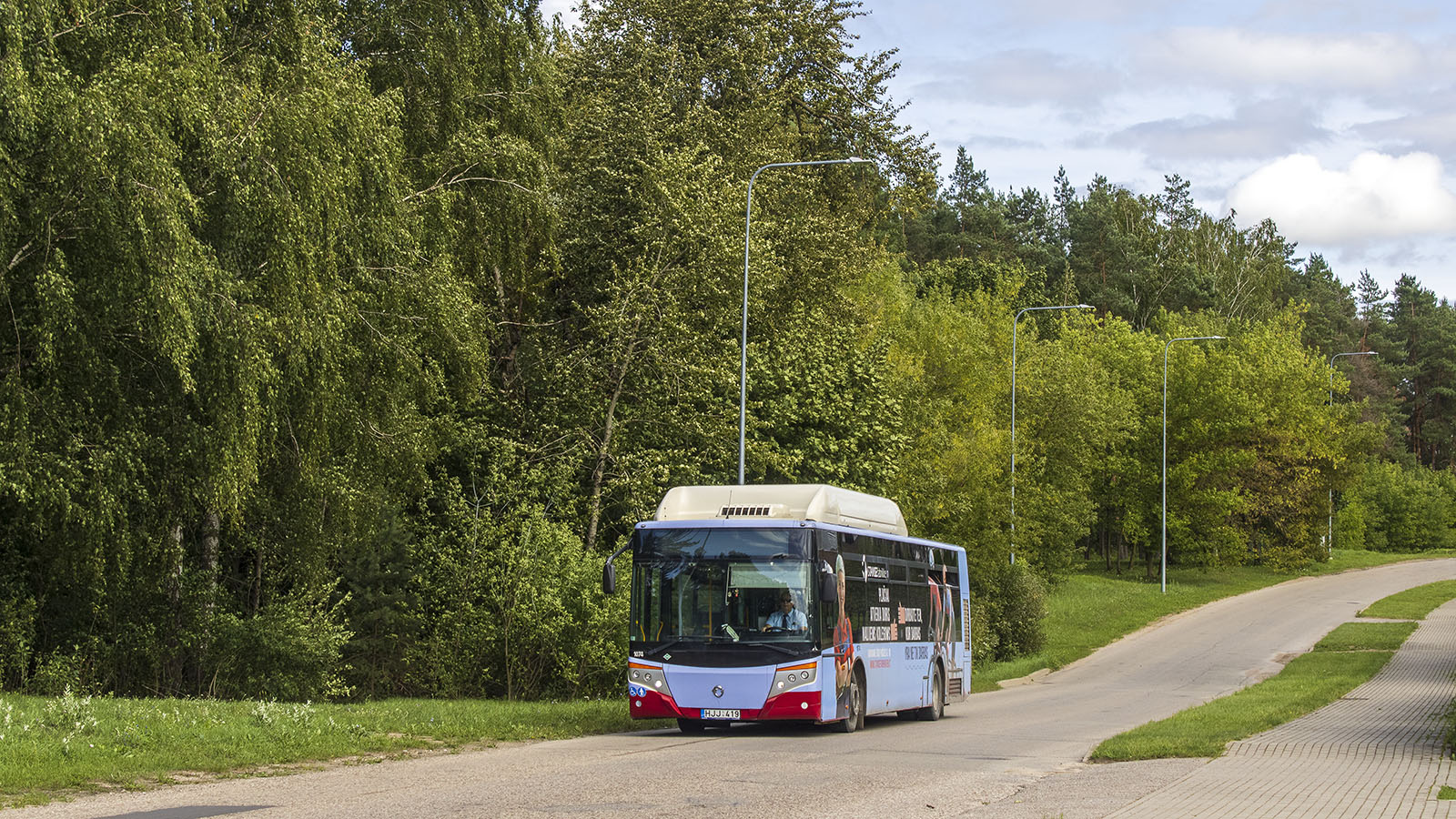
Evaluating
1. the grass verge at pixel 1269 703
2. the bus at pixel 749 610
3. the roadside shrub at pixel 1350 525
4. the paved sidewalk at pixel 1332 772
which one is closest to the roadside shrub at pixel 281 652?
the bus at pixel 749 610

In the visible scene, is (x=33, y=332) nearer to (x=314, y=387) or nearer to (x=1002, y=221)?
(x=314, y=387)

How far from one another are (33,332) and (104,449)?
1811mm

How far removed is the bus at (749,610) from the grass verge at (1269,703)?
3611mm

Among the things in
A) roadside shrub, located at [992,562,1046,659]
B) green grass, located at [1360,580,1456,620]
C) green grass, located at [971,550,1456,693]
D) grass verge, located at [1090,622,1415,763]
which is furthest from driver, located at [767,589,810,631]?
green grass, located at [1360,580,1456,620]

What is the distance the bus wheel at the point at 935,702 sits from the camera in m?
23.3

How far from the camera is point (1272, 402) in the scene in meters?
70.8

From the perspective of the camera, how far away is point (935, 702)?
23641 mm

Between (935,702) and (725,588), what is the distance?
7254 mm

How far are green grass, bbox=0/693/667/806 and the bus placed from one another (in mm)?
1699

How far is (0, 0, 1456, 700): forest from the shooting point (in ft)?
54.2

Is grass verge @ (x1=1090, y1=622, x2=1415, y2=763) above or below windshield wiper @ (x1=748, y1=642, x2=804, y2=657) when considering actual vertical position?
below

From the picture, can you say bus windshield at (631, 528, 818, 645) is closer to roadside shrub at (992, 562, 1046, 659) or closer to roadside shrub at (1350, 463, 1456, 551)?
roadside shrub at (992, 562, 1046, 659)

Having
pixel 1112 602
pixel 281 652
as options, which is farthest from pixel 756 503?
pixel 1112 602

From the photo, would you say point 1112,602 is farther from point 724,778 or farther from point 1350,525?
point 724,778
